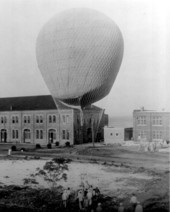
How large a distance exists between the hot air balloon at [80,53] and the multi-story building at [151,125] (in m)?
17.9

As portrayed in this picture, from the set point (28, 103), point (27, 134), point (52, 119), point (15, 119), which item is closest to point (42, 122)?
point (52, 119)

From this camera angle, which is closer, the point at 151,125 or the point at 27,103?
the point at 151,125

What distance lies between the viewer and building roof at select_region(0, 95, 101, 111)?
3825 cm

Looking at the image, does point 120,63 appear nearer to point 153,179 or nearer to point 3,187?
point 153,179

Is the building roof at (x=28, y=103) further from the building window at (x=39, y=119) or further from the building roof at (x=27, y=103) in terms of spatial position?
the building window at (x=39, y=119)

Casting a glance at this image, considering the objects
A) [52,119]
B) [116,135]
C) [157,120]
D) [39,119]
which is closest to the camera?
[157,120]

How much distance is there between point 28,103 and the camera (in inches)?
1574

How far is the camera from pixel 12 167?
21328 millimetres

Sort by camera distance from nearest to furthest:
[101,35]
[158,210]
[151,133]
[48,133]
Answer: [158,210]
[101,35]
[151,133]
[48,133]

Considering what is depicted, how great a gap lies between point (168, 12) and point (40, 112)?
2861 cm

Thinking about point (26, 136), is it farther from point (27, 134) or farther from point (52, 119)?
point (52, 119)

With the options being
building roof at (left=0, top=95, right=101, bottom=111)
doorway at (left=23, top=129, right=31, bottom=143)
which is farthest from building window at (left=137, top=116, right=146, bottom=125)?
doorway at (left=23, top=129, right=31, bottom=143)

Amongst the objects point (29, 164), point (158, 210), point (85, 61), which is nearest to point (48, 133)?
point (29, 164)

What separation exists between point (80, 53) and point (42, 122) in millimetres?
24112
